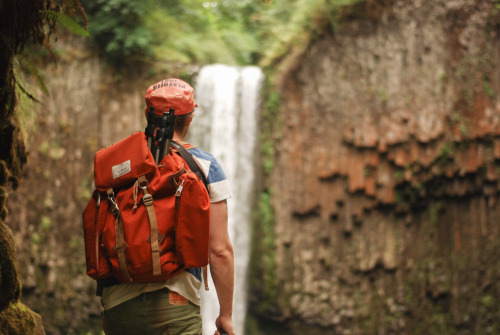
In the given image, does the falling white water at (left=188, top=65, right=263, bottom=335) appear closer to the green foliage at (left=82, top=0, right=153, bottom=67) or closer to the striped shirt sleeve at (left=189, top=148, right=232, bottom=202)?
the green foliage at (left=82, top=0, right=153, bottom=67)

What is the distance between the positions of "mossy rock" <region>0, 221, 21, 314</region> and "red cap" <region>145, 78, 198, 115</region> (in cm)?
130

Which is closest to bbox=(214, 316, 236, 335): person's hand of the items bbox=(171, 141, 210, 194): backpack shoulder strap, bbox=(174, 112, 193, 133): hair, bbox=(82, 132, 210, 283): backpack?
bbox=(82, 132, 210, 283): backpack

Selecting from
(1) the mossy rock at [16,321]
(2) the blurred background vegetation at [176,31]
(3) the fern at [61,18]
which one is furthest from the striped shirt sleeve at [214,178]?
(2) the blurred background vegetation at [176,31]

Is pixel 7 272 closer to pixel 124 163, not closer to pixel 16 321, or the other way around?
pixel 16 321

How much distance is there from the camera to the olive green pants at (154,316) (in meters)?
2.06

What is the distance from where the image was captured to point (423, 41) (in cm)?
902

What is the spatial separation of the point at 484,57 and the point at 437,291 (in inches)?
167

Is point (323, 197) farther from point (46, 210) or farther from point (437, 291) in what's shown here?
point (46, 210)

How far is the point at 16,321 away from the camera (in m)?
2.97

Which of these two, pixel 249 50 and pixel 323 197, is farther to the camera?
pixel 249 50

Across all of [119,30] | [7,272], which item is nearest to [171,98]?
[7,272]

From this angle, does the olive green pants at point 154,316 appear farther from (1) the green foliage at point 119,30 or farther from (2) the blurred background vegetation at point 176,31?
(1) the green foliage at point 119,30

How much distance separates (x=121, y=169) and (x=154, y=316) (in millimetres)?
637

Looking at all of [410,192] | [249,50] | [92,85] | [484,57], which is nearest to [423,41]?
[484,57]
